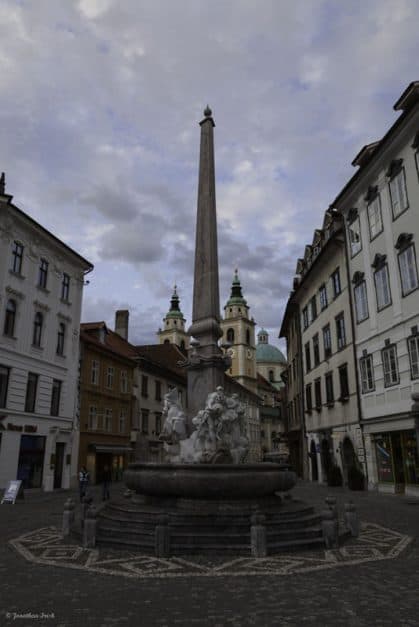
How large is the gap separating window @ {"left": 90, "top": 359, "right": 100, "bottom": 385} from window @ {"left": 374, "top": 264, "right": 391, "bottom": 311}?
19.3 meters

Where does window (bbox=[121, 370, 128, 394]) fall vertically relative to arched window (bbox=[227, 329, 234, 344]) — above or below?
below

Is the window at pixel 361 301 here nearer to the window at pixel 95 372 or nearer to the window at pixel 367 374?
the window at pixel 367 374

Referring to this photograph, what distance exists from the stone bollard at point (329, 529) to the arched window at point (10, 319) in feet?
64.3

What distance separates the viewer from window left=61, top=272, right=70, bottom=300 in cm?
2955

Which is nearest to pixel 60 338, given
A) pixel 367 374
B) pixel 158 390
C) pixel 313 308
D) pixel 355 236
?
pixel 158 390

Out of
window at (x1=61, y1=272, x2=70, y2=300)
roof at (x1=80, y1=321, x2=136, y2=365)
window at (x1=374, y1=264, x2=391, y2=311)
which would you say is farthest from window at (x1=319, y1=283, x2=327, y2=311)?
window at (x1=61, y1=272, x2=70, y2=300)

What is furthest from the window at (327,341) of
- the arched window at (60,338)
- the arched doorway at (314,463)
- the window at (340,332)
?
the arched window at (60,338)

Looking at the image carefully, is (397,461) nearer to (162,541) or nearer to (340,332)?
(340,332)

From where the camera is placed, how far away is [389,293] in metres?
21.6

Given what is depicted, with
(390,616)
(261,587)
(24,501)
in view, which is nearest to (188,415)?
(261,587)

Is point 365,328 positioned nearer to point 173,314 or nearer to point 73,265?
point 73,265

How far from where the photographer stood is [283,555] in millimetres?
8797

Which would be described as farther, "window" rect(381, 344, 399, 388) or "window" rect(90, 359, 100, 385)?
"window" rect(90, 359, 100, 385)

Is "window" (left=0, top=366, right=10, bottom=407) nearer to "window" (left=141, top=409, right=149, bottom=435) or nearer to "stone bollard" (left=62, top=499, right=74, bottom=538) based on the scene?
"stone bollard" (left=62, top=499, right=74, bottom=538)
